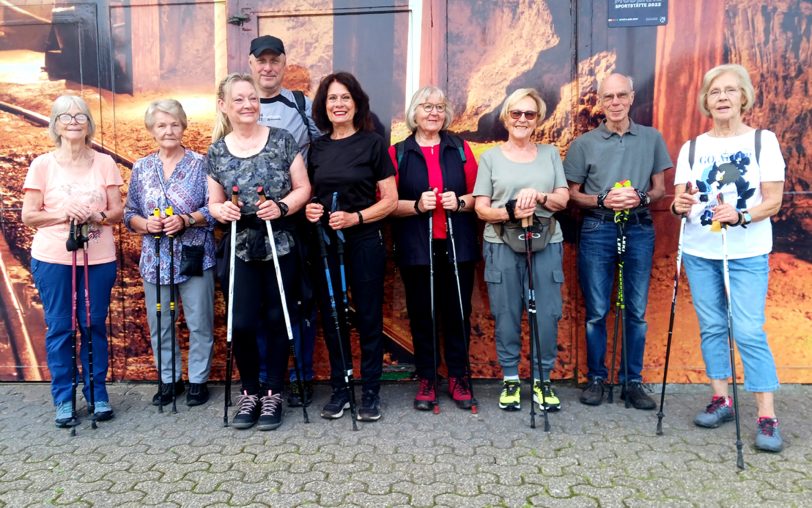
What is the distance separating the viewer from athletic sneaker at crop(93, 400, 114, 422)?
419cm

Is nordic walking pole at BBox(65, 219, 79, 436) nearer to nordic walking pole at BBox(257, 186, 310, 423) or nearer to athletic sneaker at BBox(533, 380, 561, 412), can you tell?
nordic walking pole at BBox(257, 186, 310, 423)

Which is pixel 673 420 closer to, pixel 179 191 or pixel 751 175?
pixel 751 175

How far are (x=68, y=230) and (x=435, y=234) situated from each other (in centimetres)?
252

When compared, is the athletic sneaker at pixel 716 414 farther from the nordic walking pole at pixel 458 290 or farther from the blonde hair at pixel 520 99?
the blonde hair at pixel 520 99

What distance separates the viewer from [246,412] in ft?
13.2

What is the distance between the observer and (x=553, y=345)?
4223 mm

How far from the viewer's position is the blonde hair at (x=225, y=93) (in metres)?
3.94

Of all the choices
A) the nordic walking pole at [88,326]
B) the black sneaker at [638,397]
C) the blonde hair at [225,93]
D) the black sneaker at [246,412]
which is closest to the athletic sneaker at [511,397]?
the black sneaker at [638,397]

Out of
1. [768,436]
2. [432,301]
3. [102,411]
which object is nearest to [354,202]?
[432,301]

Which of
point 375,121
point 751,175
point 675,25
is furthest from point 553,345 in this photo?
point 675,25

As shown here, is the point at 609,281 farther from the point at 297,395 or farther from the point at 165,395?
the point at 165,395

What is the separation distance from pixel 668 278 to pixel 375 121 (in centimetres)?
258

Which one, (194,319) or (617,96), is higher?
(617,96)

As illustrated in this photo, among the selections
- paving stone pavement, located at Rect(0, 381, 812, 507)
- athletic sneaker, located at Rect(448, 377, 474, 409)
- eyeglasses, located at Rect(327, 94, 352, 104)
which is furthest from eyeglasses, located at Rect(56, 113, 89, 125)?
athletic sneaker, located at Rect(448, 377, 474, 409)
